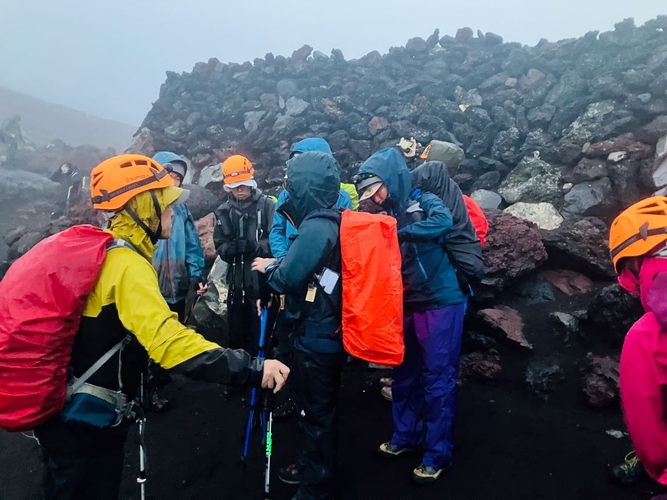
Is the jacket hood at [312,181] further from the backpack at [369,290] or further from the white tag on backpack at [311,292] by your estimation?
the white tag on backpack at [311,292]

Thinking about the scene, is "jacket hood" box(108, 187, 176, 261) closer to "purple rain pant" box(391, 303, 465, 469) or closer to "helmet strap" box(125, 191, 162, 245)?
"helmet strap" box(125, 191, 162, 245)

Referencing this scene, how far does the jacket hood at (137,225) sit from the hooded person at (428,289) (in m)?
1.82

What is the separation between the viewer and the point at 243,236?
5281 millimetres

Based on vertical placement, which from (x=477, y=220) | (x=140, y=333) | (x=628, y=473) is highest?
(x=477, y=220)

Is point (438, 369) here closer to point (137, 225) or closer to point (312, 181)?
point (312, 181)

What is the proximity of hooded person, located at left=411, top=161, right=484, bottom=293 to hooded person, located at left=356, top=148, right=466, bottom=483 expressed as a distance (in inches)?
2.9

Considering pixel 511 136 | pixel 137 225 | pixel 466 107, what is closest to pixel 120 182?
pixel 137 225

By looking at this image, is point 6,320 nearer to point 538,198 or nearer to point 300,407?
point 300,407

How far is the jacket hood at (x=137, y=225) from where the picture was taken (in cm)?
245

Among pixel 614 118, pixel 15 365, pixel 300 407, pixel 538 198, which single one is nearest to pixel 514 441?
pixel 300 407

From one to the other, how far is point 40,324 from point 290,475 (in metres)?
2.79

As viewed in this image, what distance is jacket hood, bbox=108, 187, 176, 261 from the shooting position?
96.5 inches

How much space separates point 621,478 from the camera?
362 cm

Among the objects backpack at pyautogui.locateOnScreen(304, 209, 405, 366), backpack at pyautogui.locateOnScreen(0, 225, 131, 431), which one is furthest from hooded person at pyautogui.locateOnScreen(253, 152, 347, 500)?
backpack at pyautogui.locateOnScreen(0, 225, 131, 431)
